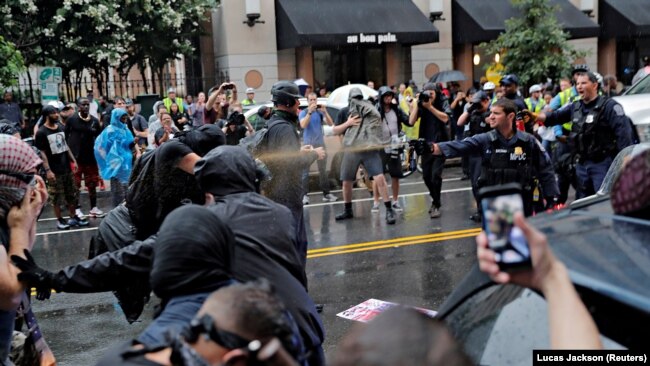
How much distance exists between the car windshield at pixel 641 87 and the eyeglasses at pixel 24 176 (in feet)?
30.1

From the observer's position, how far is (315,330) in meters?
3.28

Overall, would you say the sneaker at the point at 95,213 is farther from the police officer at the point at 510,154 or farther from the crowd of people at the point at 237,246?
the police officer at the point at 510,154

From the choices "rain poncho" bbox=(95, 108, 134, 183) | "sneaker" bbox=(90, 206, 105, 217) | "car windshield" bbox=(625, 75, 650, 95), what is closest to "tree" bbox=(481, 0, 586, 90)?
"car windshield" bbox=(625, 75, 650, 95)

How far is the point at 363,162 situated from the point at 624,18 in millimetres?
18193

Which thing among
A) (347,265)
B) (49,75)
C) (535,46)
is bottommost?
(347,265)

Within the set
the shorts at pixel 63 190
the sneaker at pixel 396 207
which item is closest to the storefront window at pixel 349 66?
the sneaker at pixel 396 207

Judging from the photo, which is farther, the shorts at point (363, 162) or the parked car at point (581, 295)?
the shorts at point (363, 162)

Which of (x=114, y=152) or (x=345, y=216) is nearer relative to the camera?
(x=345, y=216)

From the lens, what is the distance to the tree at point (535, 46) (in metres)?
18.8

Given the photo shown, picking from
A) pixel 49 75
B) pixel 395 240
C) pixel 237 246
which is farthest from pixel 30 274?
pixel 49 75

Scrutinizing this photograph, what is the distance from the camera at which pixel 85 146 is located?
1162 centimetres

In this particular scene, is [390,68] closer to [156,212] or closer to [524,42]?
A: [524,42]

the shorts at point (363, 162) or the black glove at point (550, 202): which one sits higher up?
the shorts at point (363, 162)

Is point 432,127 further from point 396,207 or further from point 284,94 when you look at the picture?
point 284,94
